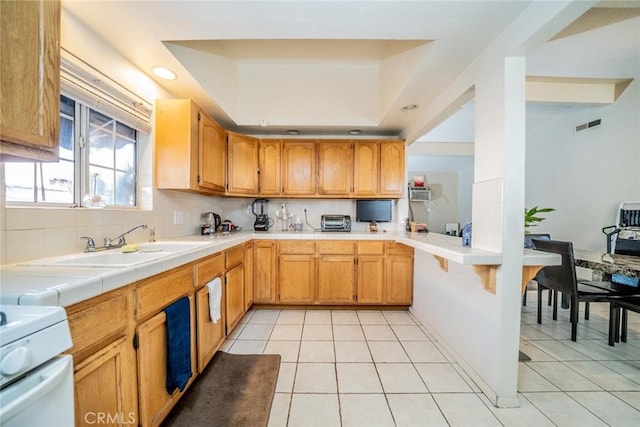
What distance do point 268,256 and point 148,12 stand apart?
2234mm

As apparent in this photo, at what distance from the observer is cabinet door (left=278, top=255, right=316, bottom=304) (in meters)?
2.90

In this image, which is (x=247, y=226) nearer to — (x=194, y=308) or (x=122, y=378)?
(x=194, y=308)

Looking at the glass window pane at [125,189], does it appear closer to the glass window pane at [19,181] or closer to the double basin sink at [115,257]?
the double basin sink at [115,257]

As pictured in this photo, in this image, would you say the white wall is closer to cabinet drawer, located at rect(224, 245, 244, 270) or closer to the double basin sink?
cabinet drawer, located at rect(224, 245, 244, 270)

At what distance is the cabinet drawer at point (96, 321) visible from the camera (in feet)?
2.69

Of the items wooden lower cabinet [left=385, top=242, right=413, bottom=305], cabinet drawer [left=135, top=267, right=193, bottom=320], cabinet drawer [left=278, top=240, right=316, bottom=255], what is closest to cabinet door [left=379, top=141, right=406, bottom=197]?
wooden lower cabinet [left=385, top=242, right=413, bottom=305]

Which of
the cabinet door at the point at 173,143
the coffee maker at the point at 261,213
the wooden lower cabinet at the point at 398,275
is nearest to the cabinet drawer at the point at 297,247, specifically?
the coffee maker at the point at 261,213

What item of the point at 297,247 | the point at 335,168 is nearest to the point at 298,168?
the point at 335,168

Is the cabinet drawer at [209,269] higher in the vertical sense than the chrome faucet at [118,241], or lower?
lower

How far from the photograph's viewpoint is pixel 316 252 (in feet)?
9.52

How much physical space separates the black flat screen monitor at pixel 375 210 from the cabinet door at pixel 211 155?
177 cm

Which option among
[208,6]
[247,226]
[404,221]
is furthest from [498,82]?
[247,226]

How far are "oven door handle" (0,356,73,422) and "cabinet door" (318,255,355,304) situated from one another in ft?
7.76

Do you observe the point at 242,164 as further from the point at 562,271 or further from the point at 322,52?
the point at 562,271
